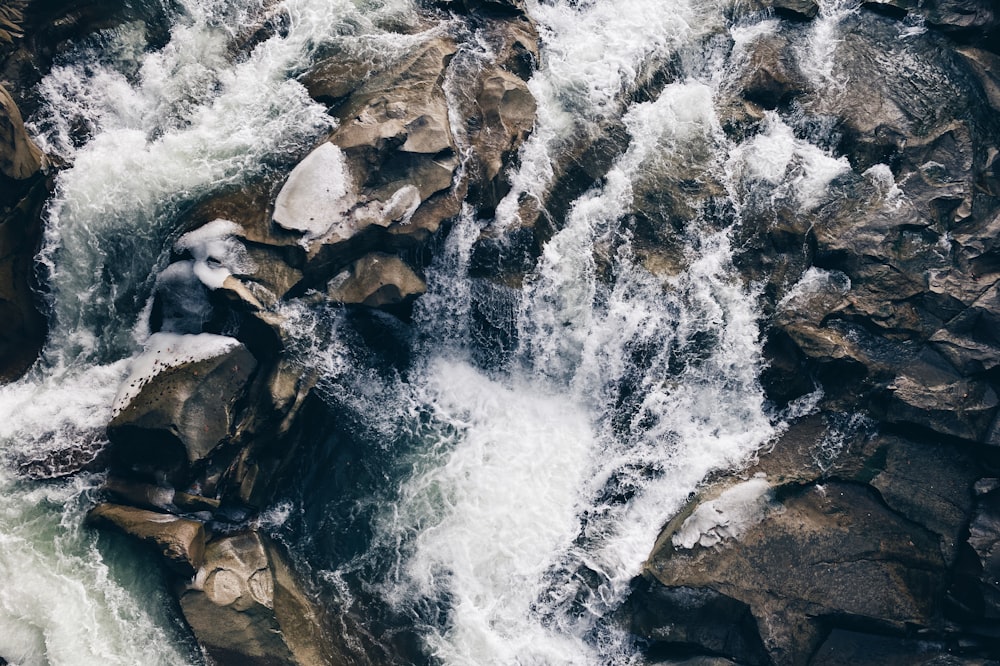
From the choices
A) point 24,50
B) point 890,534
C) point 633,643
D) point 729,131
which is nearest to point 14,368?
point 24,50

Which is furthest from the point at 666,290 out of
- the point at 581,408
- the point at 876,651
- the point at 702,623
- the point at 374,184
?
the point at 876,651

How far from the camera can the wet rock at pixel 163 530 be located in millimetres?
12297

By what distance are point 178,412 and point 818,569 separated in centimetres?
1261

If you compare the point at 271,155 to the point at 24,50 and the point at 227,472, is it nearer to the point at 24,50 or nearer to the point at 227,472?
the point at 24,50

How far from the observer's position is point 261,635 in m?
12.4

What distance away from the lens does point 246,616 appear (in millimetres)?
12383

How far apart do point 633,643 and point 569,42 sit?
13620 mm

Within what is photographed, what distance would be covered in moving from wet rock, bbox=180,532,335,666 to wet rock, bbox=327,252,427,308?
5464mm

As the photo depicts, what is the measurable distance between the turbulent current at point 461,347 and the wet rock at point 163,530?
1.40 feet

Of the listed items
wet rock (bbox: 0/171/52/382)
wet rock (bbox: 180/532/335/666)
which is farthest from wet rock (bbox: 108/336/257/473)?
wet rock (bbox: 0/171/52/382)

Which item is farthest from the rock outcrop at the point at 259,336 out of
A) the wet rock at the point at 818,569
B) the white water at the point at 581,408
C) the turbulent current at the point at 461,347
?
the wet rock at the point at 818,569

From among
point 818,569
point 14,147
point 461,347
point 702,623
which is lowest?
point 702,623

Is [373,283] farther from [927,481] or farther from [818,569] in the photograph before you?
[927,481]

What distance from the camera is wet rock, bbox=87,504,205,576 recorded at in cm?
1230
